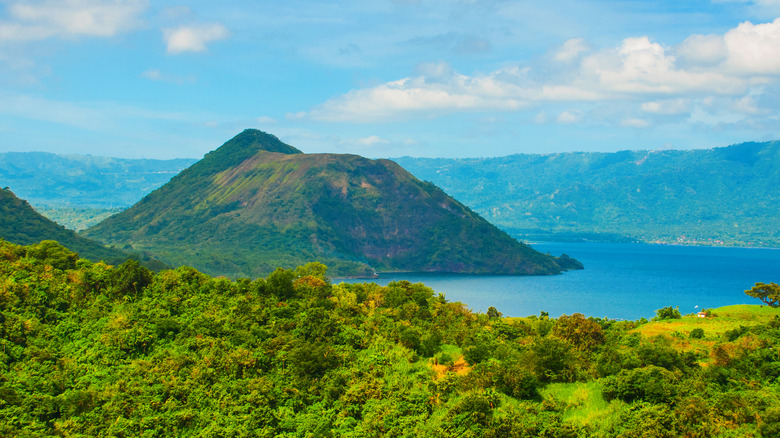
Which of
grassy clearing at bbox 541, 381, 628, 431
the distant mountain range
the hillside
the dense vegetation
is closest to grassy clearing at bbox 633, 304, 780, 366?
the dense vegetation

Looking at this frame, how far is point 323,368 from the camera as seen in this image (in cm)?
4647

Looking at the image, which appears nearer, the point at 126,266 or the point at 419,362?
the point at 419,362

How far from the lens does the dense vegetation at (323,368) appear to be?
38.0 meters

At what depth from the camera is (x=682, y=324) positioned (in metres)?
64.6

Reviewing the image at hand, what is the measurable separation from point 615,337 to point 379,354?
20.8m

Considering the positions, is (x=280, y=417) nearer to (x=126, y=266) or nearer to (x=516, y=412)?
(x=516, y=412)

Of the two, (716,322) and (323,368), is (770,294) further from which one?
(323,368)

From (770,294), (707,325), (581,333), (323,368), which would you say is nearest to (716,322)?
(707,325)

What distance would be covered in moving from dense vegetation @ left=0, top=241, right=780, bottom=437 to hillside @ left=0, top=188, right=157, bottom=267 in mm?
99338

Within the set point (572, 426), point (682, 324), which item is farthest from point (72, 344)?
point (682, 324)

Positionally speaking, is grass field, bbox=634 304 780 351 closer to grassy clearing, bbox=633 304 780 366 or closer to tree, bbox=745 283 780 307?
grassy clearing, bbox=633 304 780 366

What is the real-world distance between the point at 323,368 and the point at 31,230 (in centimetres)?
13565

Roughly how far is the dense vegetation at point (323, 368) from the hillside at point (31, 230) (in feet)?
326

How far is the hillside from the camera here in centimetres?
15050
